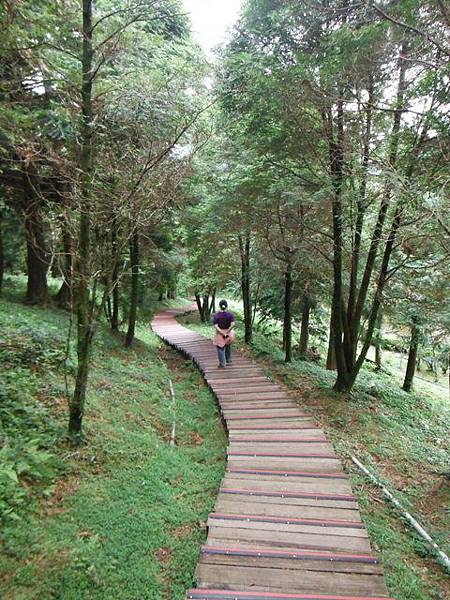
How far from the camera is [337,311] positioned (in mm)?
8680

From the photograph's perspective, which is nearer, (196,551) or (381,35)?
(196,551)

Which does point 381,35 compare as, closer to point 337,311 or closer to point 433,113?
point 433,113

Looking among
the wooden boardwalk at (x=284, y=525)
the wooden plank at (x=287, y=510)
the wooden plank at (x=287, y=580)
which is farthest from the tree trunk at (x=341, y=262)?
the wooden plank at (x=287, y=580)

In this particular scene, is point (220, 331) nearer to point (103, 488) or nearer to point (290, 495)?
point (290, 495)

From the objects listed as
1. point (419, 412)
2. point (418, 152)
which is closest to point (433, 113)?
point (418, 152)

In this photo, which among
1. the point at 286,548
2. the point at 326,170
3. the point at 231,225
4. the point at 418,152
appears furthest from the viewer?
the point at 231,225

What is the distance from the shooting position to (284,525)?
3844 mm

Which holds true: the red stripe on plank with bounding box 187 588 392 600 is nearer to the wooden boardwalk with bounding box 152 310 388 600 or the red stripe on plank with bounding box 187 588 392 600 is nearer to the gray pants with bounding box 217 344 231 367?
the wooden boardwalk with bounding box 152 310 388 600

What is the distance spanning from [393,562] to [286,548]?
3.91ft

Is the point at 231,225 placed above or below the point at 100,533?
above

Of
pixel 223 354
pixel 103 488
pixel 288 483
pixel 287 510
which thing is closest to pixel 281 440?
pixel 288 483

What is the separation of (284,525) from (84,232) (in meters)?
4.20

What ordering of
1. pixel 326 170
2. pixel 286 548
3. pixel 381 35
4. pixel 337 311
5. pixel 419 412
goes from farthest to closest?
pixel 419 412 < pixel 337 311 < pixel 326 170 < pixel 381 35 < pixel 286 548

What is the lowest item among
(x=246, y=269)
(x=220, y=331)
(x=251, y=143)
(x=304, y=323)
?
(x=220, y=331)
